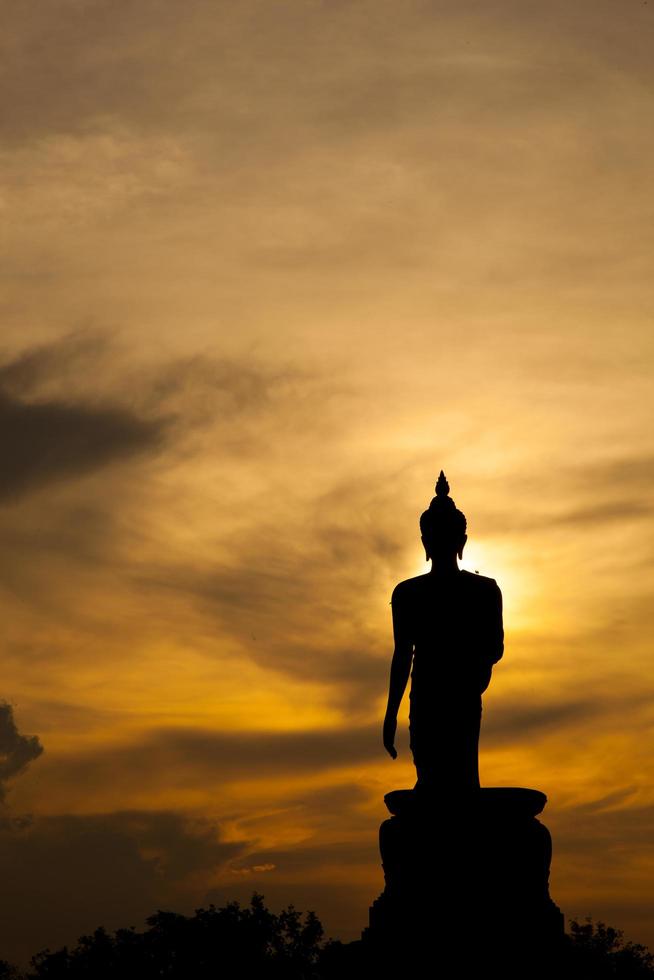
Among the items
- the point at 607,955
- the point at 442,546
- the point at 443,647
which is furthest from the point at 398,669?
the point at 607,955

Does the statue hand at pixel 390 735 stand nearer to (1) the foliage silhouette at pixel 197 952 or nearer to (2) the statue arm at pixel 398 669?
(2) the statue arm at pixel 398 669

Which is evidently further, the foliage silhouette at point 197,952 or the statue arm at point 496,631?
the foliage silhouette at point 197,952

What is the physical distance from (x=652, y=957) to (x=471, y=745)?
40.6 metres

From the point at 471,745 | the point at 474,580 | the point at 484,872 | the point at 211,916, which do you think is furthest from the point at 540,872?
the point at 211,916

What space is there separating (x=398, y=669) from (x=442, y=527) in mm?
1709

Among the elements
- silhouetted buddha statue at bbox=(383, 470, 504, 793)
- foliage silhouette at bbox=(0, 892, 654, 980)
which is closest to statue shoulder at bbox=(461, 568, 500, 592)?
silhouetted buddha statue at bbox=(383, 470, 504, 793)

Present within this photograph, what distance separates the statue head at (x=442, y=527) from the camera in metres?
16.7

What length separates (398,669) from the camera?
16.8 m

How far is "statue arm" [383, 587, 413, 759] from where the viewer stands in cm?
1677

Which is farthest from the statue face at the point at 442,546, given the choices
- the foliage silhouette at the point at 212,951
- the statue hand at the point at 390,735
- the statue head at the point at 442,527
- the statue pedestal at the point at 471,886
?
the foliage silhouette at the point at 212,951

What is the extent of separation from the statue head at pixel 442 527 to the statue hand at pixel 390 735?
1.91 m

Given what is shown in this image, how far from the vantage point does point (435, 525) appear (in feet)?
54.6

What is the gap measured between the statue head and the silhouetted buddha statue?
0.04 ft

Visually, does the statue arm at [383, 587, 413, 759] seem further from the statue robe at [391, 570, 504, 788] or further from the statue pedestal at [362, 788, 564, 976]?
the statue pedestal at [362, 788, 564, 976]
